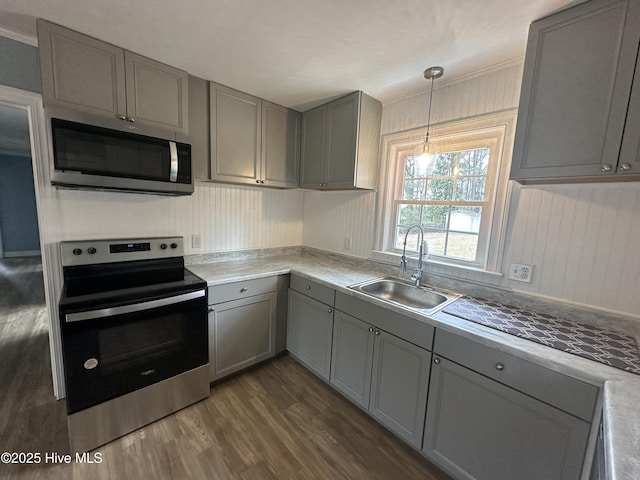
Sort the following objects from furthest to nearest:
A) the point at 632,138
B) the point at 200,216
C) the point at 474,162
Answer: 1. the point at 200,216
2. the point at 474,162
3. the point at 632,138

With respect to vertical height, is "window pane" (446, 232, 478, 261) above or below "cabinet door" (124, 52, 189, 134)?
below

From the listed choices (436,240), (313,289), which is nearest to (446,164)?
(436,240)

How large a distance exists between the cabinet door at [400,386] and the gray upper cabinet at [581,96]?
1126 millimetres

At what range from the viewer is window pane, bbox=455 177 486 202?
5.88 feet

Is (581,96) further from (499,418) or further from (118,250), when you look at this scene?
(118,250)

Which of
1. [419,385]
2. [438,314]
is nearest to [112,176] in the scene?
[438,314]

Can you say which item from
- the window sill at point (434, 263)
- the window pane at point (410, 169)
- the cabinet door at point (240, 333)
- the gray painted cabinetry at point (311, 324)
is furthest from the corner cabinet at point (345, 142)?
the cabinet door at point (240, 333)

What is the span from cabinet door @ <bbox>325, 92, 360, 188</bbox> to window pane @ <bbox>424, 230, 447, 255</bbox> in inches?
29.2

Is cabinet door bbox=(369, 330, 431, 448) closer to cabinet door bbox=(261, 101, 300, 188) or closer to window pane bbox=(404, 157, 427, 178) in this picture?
window pane bbox=(404, 157, 427, 178)

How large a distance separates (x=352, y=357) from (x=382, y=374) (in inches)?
10.1

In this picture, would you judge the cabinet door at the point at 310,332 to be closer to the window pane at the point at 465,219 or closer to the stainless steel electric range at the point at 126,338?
the stainless steel electric range at the point at 126,338

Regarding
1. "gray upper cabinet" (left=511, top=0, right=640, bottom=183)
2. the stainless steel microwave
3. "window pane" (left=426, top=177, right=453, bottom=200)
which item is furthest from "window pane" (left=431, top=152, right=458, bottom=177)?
the stainless steel microwave

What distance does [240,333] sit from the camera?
2104 mm

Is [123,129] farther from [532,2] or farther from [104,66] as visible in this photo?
[532,2]
